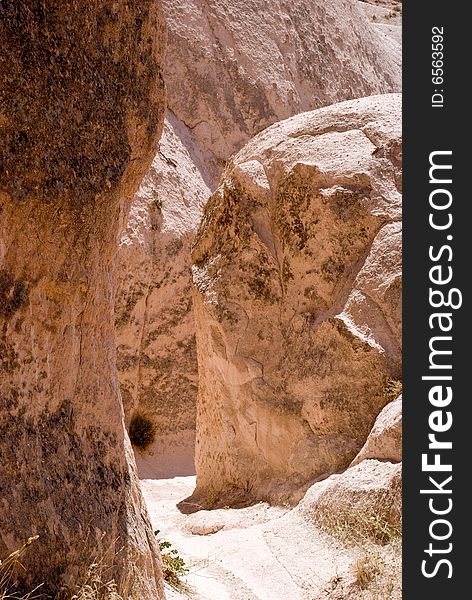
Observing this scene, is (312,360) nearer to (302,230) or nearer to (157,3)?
(302,230)

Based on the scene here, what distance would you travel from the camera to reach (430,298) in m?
3.79

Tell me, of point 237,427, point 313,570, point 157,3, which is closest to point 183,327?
point 237,427

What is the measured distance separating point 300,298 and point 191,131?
6356 mm

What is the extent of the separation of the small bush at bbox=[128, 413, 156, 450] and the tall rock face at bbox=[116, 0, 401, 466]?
0.10 metres

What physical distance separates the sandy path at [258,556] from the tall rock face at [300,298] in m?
0.50

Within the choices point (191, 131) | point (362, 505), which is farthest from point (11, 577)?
point (191, 131)

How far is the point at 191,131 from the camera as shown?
1342cm

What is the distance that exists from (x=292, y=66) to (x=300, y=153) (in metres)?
7.26

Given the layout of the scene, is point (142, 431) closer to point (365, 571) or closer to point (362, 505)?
point (362, 505)

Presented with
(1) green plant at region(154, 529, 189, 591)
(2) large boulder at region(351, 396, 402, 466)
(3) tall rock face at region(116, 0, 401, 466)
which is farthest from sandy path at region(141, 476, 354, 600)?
(3) tall rock face at region(116, 0, 401, 466)

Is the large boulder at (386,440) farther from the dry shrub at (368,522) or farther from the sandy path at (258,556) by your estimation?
the sandy path at (258,556)

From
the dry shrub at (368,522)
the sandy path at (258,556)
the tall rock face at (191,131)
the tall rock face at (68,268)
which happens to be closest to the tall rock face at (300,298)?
the sandy path at (258,556)

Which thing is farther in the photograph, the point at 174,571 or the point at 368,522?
the point at 368,522

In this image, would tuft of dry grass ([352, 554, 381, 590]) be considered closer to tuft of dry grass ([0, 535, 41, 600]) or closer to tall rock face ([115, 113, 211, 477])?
tuft of dry grass ([0, 535, 41, 600])
